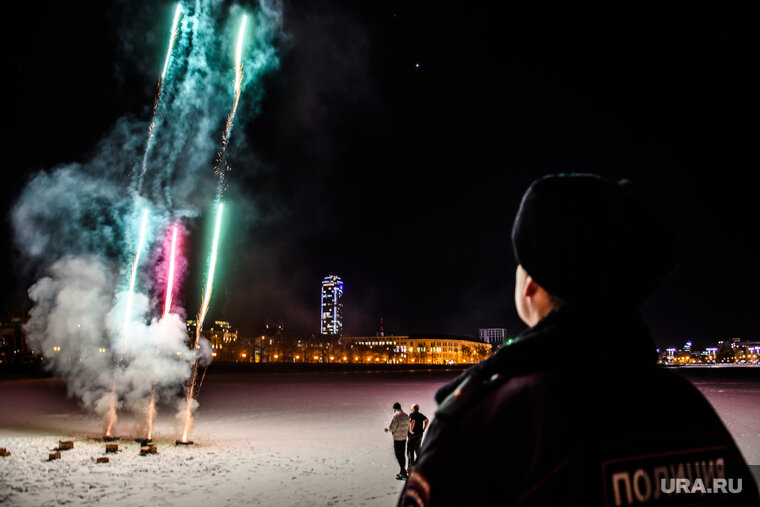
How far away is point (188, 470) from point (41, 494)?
2585 mm

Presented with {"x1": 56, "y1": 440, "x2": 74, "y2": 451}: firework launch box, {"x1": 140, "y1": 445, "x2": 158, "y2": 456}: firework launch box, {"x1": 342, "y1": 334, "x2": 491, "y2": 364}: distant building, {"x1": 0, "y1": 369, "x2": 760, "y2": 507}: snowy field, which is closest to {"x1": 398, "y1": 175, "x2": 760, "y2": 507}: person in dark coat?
{"x1": 0, "y1": 369, "x2": 760, "y2": 507}: snowy field

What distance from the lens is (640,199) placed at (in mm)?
1266

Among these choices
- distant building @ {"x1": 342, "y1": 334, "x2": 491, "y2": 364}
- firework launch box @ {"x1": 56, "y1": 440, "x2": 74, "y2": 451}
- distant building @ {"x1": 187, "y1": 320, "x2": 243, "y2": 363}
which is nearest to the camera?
firework launch box @ {"x1": 56, "y1": 440, "x2": 74, "y2": 451}

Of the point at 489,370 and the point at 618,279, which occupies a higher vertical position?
the point at 618,279

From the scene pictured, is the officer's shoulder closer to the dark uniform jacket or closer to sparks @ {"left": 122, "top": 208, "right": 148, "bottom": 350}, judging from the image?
the dark uniform jacket

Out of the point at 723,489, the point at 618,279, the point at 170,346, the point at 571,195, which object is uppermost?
the point at 170,346

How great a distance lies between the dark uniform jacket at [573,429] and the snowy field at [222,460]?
7.14 m

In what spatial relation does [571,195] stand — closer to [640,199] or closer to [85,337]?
[640,199]

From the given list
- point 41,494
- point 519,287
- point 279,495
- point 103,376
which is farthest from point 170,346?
point 519,287

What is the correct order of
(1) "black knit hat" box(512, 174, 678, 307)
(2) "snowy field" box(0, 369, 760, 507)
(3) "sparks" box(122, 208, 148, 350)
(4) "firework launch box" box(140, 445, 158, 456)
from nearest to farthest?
(1) "black knit hat" box(512, 174, 678, 307), (2) "snowy field" box(0, 369, 760, 507), (4) "firework launch box" box(140, 445, 158, 456), (3) "sparks" box(122, 208, 148, 350)

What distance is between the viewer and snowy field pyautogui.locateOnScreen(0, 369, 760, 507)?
7.95m

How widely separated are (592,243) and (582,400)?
389mm

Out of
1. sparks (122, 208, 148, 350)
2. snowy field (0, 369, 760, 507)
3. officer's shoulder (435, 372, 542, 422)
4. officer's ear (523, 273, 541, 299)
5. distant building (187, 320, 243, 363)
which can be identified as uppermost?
distant building (187, 320, 243, 363)

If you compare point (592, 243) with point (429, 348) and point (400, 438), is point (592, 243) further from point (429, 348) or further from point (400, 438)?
point (429, 348)
